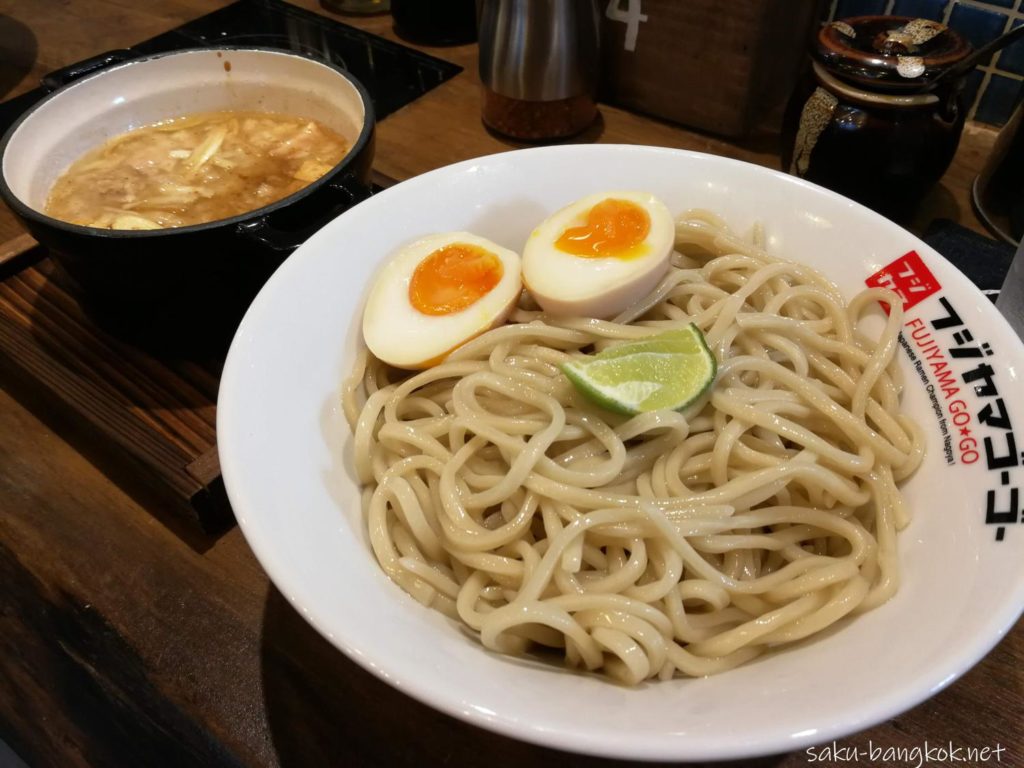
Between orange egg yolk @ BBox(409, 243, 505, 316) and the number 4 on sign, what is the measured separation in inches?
48.3

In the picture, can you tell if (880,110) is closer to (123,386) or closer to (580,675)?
(580,675)

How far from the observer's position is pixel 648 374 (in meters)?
1.05

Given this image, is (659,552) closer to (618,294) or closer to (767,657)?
(767,657)

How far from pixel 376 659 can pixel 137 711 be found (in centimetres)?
60

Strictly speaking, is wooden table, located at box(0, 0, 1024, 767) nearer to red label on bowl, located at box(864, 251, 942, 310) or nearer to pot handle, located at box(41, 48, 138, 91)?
red label on bowl, located at box(864, 251, 942, 310)

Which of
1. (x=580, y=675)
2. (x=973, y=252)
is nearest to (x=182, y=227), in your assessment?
(x=580, y=675)

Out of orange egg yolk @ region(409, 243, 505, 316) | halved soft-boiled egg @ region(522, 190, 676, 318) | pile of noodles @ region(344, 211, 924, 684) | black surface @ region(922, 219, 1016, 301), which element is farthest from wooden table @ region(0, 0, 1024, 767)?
black surface @ region(922, 219, 1016, 301)

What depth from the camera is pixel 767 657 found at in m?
0.89

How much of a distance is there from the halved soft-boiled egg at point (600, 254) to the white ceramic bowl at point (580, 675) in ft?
0.44

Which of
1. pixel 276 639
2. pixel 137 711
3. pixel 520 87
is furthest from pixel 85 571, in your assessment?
pixel 520 87

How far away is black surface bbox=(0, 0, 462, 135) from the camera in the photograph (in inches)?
94.7

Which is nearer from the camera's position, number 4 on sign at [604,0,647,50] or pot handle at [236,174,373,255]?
pot handle at [236,174,373,255]

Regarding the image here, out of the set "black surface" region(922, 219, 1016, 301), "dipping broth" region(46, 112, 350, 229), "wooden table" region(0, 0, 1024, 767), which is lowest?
"wooden table" region(0, 0, 1024, 767)

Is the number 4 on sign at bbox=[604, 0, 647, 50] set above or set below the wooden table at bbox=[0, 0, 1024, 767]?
above
